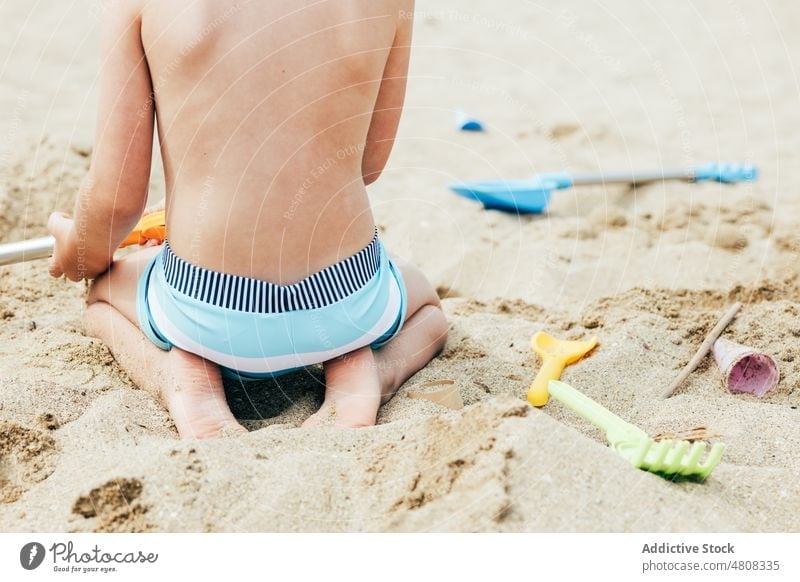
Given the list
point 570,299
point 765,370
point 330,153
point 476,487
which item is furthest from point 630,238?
point 476,487

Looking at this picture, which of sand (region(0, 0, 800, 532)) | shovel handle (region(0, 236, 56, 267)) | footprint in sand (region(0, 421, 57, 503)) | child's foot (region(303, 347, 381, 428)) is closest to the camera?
sand (region(0, 0, 800, 532))

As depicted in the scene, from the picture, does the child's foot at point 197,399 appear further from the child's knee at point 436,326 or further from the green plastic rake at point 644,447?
the green plastic rake at point 644,447

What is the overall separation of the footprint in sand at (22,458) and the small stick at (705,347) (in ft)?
3.88

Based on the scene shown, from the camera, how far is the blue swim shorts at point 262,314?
172 cm

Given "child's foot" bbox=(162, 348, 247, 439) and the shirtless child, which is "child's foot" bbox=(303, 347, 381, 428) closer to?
the shirtless child

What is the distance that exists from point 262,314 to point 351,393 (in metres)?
0.23

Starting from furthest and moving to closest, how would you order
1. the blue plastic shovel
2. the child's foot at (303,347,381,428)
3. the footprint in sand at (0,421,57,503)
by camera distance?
the blue plastic shovel → the child's foot at (303,347,381,428) → the footprint in sand at (0,421,57,503)

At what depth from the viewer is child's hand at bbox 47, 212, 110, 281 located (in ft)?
6.15

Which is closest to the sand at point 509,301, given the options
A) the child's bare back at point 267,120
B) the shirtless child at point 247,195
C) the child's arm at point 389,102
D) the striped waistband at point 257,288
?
the shirtless child at point 247,195

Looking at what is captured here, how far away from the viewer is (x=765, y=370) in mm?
1925
